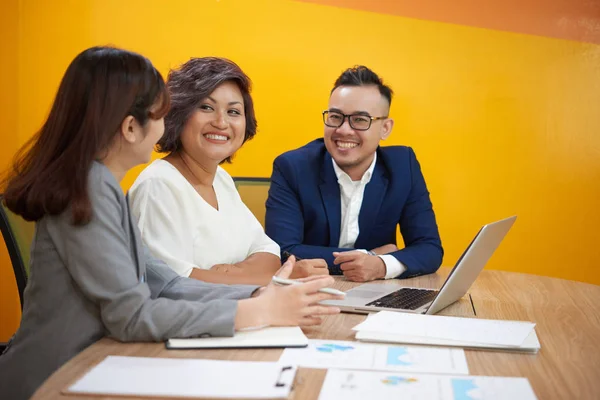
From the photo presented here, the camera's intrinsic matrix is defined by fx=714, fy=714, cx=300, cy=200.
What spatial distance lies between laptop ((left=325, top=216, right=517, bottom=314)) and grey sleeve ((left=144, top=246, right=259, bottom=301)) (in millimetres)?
291

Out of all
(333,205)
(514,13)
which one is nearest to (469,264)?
(333,205)

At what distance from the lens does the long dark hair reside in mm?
1385

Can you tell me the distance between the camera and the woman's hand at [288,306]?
1.48m

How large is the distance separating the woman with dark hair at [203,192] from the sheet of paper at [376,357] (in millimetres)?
687

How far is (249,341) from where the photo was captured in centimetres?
139

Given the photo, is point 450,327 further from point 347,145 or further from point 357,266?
point 347,145

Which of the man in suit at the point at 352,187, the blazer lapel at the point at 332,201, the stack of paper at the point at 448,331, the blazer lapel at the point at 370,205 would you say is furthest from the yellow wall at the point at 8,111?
the stack of paper at the point at 448,331

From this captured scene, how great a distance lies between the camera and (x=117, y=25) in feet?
12.5

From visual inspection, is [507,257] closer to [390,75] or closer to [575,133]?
[575,133]

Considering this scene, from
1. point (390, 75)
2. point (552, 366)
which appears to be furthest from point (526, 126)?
point (552, 366)

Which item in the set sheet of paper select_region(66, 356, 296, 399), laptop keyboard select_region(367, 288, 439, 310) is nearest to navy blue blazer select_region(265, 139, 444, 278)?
laptop keyboard select_region(367, 288, 439, 310)

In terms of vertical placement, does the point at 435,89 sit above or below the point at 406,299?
above

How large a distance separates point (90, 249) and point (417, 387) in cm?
67

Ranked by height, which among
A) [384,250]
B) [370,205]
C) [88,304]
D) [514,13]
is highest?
[514,13]
